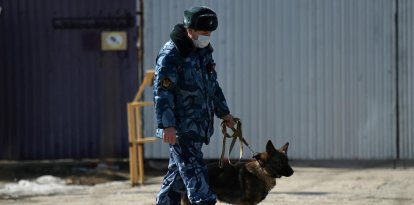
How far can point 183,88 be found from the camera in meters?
5.62

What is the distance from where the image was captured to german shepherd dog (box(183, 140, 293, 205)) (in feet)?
21.4

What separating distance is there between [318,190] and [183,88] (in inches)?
143

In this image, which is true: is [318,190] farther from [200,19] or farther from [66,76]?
[66,76]

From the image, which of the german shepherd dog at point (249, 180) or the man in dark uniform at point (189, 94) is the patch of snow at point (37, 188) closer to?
the german shepherd dog at point (249, 180)

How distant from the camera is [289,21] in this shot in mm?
11086

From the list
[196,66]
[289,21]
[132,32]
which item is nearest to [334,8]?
[289,21]

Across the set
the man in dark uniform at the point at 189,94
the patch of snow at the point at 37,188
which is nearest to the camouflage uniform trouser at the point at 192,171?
the man in dark uniform at the point at 189,94

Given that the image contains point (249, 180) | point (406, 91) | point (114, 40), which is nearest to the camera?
point (249, 180)

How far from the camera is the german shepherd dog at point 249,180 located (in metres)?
6.53

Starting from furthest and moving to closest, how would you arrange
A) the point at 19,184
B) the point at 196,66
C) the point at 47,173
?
1. the point at 47,173
2. the point at 19,184
3. the point at 196,66

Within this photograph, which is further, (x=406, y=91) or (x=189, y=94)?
(x=406, y=91)

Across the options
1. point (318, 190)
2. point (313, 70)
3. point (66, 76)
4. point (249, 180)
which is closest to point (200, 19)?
point (249, 180)

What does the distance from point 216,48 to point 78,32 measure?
71.0 inches

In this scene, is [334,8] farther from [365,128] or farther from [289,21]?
[365,128]
